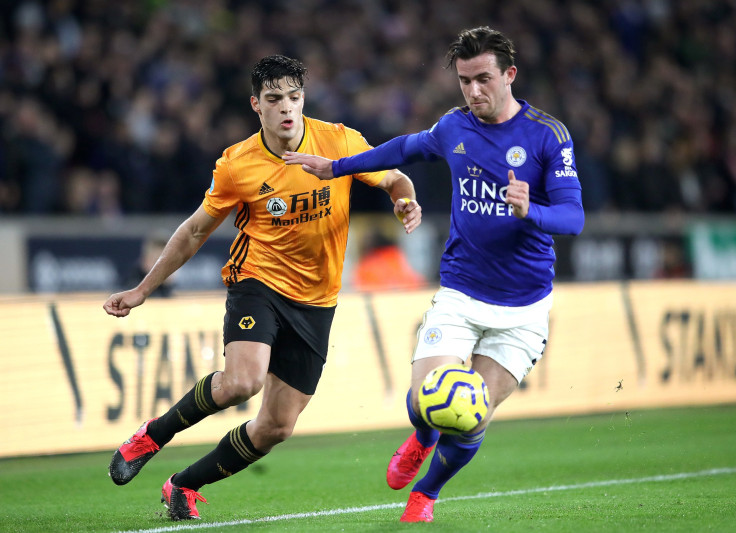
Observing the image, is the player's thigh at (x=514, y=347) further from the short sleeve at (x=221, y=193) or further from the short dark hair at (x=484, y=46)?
the short sleeve at (x=221, y=193)

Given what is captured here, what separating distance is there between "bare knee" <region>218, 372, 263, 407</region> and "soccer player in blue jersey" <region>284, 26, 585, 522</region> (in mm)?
837

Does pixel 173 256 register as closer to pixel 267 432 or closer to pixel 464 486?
pixel 267 432

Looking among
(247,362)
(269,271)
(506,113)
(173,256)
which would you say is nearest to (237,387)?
(247,362)

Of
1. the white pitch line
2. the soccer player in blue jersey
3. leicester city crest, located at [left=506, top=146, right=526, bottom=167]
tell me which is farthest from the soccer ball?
the white pitch line

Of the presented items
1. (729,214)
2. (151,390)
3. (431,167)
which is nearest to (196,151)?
(431,167)

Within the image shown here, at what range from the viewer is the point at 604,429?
10672mm

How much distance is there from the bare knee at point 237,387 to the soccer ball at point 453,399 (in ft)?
3.16

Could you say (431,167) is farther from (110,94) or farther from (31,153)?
(31,153)

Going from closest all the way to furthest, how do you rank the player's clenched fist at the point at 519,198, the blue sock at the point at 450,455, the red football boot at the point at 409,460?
the player's clenched fist at the point at 519,198 → the blue sock at the point at 450,455 → the red football boot at the point at 409,460

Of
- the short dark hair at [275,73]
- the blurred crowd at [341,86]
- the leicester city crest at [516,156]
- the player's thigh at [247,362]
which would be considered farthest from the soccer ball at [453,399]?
the blurred crowd at [341,86]

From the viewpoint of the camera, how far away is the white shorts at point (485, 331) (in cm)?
561

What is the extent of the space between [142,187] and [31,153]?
140cm

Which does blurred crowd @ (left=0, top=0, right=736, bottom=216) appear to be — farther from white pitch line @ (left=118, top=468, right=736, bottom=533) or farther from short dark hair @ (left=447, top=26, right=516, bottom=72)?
short dark hair @ (left=447, top=26, right=516, bottom=72)

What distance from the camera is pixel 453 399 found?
516cm
